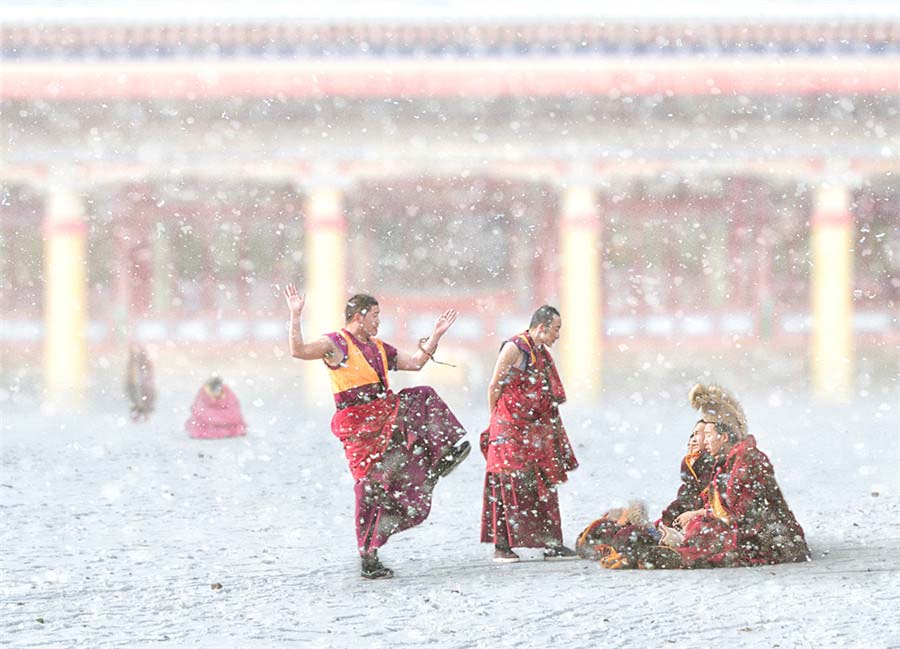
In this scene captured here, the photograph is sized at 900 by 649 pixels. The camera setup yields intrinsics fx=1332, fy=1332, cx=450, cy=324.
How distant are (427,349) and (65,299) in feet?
27.9

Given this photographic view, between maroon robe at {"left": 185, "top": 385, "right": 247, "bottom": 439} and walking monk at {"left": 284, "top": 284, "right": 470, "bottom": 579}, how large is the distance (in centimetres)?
533

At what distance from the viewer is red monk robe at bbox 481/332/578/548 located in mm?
5418

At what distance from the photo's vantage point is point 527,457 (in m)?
5.44

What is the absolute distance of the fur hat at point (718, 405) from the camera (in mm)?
5238

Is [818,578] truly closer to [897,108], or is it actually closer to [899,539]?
[899,539]

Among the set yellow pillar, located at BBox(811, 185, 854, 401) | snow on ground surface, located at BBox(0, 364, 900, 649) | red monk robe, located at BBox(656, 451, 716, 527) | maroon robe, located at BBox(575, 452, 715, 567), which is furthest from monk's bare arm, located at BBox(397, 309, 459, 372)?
yellow pillar, located at BBox(811, 185, 854, 401)

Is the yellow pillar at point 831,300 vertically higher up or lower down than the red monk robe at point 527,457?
higher up

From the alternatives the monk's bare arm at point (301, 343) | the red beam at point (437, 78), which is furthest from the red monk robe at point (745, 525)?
the red beam at point (437, 78)

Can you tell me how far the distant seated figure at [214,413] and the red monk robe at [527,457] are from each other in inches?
206

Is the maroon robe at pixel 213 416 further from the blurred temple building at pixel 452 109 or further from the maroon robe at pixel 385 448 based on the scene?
the maroon robe at pixel 385 448

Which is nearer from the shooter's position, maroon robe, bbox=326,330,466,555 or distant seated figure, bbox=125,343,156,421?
maroon robe, bbox=326,330,466,555

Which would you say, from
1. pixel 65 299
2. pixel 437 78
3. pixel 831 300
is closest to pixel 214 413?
pixel 65 299

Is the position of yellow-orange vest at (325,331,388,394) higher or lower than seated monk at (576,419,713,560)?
higher

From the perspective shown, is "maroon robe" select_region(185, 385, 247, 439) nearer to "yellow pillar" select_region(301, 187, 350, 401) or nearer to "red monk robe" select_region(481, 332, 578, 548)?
"yellow pillar" select_region(301, 187, 350, 401)
